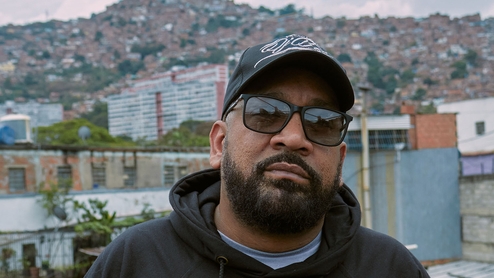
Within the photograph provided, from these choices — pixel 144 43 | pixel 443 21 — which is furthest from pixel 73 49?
pixel 443 21

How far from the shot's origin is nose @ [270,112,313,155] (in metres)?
1.68

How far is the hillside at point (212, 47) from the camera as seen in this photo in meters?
95.5

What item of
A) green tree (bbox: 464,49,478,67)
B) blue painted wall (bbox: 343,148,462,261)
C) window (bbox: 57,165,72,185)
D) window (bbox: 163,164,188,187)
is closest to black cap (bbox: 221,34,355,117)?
blue painted wall (bbox: 343,148,462,261)

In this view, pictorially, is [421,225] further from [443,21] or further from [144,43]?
[443,21]

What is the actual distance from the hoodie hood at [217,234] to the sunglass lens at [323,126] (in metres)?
0.32

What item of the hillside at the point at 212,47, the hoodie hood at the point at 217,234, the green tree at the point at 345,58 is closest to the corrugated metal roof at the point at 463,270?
the hoodie hood at the point at 217,234

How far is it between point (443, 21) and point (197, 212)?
159234 mm

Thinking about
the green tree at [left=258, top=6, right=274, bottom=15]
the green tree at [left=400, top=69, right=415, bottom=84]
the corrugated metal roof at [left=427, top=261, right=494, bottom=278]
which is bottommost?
the corrugated metal roof at [left=427, top=261, right=494, bottom=278]

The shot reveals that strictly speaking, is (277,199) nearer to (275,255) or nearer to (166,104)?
(275,255)

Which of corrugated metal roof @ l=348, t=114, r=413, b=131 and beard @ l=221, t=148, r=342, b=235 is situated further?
corrugated metal roof @ l=348, t=114, r=413, b=131

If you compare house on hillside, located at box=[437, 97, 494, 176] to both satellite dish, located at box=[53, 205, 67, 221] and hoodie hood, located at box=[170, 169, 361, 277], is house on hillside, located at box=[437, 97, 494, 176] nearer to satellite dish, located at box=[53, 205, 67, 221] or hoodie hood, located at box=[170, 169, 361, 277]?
satellite dish, located at box=[53, 205, 67, 221]

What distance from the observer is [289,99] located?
1.75 m

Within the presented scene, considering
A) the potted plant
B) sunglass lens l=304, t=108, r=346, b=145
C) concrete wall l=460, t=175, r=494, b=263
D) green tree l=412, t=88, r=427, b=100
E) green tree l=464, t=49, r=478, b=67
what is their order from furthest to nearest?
1. green tree l=464, t=49, r=478, b=67
2. green tree l=412, t=88, r=427, b=100
3. concrete wall l=460, t=175, r=494, b=263
4. the potted plant
5. sunglass lens l=304, t=108, r=346, b=145

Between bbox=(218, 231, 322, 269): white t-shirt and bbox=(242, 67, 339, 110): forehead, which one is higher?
bbox=(242, 67, 339, 110): forehead
